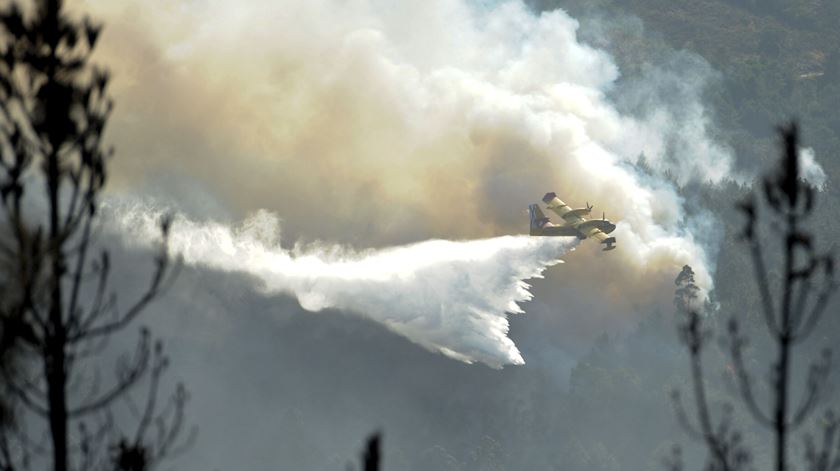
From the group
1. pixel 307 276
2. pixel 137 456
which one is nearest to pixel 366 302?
pixel 307 276

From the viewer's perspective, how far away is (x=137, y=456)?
3725 cm

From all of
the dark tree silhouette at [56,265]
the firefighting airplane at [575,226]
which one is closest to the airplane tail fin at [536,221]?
the firefighting airplane at [575,226]

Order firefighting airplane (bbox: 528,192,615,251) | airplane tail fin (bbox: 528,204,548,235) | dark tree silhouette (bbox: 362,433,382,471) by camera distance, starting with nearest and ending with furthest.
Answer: dark tree silhouette (bbox: 362,433,382,471) → firefighting airplane (bbox: 528,192,615,251) → airplane tail fin (bbox: 528,204,548,235)

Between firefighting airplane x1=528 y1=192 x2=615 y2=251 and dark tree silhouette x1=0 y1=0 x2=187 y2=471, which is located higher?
firefighting airplane x1=528 y1=192 x2=615 y2=251

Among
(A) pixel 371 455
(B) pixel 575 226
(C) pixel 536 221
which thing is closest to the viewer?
(A) pixel 371 455

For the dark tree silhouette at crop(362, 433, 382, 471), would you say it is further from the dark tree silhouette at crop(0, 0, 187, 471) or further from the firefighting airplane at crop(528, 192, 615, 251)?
the firefighting airplane at crop(528, 192, 615, 251)

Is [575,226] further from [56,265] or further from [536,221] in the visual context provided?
[56,265]

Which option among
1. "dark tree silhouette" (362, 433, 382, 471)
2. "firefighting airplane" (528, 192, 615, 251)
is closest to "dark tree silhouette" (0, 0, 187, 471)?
"dark tree silhouette" (362, 433, 382, 471)

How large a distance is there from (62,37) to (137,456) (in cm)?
932

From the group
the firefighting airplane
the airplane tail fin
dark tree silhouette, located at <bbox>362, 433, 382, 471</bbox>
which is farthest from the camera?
the airplane tail fin

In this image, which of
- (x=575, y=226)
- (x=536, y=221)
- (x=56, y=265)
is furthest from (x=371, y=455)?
(x=536, y=221)

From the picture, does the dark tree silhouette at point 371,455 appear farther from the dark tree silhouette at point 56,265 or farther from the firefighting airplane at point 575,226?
the firefighting airplane at point 575,226

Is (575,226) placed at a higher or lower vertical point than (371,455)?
higher

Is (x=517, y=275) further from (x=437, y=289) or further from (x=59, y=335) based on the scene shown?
(x=59, y=335)
